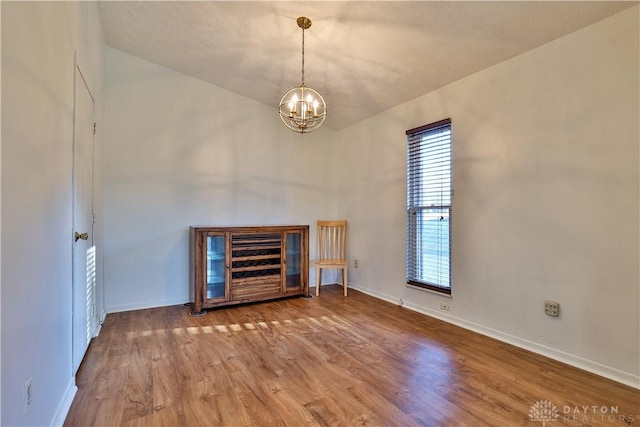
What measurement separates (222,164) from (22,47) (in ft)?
9.85

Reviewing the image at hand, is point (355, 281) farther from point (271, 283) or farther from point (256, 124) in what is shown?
point (256, 124)

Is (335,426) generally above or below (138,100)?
below

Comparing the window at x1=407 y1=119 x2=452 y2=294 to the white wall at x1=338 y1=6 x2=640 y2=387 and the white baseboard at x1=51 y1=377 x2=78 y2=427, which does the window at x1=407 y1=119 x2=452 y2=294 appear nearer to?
the white wall at x1=338 y1=6 x2=640 y2=387

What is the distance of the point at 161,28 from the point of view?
3.14 meters

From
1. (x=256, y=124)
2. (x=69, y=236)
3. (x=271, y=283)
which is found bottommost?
(x=271, y=283)

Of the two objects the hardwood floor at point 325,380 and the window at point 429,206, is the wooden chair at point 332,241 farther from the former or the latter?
the hardwood floor at point 325,380

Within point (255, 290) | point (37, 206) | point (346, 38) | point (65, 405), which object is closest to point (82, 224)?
point (37, 206)

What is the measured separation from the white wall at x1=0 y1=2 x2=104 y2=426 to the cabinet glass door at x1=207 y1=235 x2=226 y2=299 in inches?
68.5

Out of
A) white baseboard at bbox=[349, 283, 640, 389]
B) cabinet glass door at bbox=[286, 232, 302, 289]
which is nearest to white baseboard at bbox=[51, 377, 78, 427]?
cabinet glass door at bbox=[286, 232, 302, 289]

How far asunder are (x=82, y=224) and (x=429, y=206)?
3.23 metres

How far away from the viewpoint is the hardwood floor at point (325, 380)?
5.91ft

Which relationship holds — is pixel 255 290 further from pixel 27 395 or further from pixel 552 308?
pixel 552 308

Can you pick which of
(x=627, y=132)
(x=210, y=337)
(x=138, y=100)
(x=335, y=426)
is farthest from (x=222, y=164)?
(x=627, y=132)

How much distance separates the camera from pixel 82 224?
242 cm
